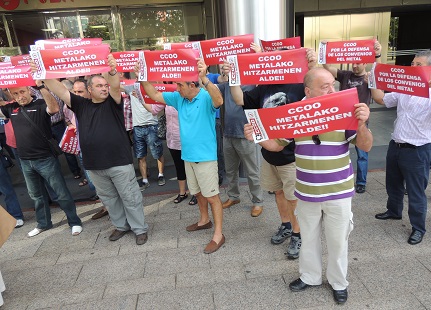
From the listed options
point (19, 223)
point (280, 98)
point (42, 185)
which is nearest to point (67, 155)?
point (19, 223)

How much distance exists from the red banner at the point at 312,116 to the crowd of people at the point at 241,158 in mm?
76

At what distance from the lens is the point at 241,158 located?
14.6ft

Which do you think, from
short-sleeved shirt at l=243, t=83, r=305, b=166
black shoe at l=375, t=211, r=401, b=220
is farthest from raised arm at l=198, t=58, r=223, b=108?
black shoe at l=375, t=211, r=401, b=220

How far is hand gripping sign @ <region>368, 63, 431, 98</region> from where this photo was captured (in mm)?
2979

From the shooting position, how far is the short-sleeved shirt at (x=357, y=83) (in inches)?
187

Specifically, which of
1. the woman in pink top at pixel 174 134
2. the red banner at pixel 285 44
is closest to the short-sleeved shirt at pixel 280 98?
the red banner at pixel 285 44

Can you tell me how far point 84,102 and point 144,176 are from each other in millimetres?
2297

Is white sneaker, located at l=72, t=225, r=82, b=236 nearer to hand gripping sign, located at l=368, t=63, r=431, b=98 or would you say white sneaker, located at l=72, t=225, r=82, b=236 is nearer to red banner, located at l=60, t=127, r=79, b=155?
red banner, located at l=60, t=127, r=79, b=155

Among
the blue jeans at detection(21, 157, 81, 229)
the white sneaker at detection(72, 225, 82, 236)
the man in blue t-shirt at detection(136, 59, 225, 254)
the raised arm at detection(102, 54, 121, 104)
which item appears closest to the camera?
the raised arm at detection(102, 54, 121, 104)

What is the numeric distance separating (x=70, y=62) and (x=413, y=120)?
11.5ft

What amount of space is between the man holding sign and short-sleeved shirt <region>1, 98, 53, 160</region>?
3.83m

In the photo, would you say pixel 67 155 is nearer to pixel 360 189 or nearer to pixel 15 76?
pixel 15 76

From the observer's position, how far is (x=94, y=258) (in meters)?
3.72

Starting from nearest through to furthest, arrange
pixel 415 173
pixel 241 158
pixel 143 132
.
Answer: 1. pixel 415 173
2. pixel 241 158
3. pixel 143 132
